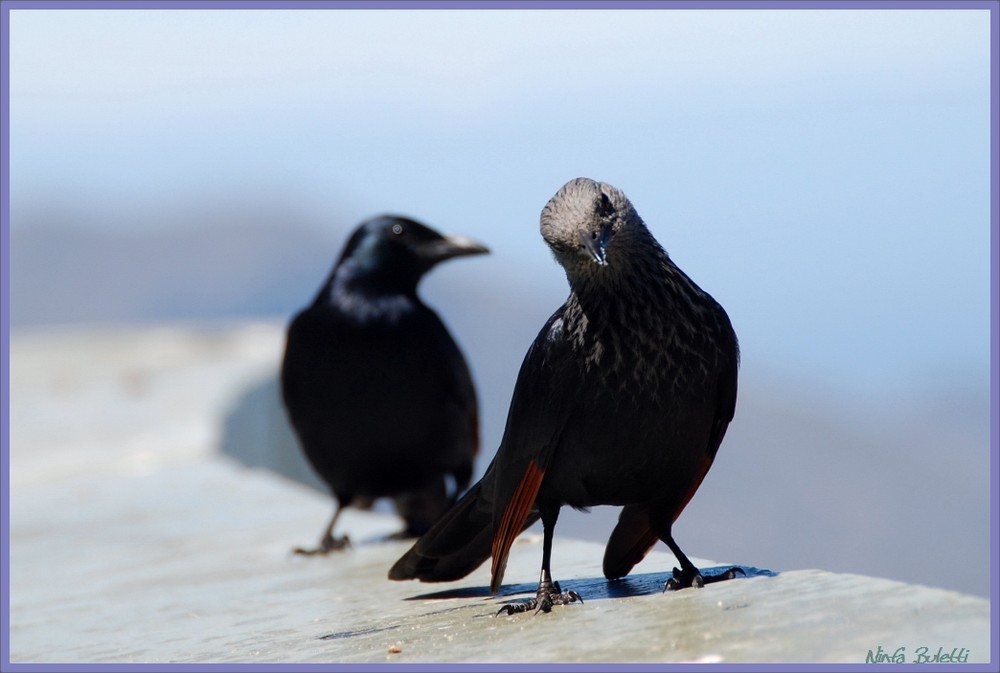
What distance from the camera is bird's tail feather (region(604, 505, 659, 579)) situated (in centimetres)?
336

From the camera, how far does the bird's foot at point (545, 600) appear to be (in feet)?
10.2

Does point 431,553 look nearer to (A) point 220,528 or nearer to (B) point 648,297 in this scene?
(B) point 648,297

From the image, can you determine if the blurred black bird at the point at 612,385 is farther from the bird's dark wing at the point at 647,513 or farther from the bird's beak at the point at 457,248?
the bird's beak at the point at 457,248

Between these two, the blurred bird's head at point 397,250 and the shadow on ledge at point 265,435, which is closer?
the blurred bird's head at point 397,250

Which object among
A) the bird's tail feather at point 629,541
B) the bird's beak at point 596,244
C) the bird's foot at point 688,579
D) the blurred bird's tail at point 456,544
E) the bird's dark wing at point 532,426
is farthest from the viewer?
the blurred bird's tail at point 456,544

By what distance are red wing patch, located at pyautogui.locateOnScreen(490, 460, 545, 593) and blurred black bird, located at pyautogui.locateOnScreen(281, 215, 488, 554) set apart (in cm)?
190

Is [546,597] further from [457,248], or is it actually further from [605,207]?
[457,248]

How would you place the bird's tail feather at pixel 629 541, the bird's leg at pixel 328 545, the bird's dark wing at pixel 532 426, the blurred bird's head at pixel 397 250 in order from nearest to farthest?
the bird's dark wing at pixel 532 426
the bird's tail feather at pixel 629 541
the bird's leg at pixel 328 545
the blurred bird's head at pixel 397 250

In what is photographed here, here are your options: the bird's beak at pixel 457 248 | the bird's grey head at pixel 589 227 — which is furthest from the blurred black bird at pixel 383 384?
the bird's grey head at pixel 589 227

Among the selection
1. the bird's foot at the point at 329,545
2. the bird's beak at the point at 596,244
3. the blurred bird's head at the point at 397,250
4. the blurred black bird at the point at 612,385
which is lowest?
the bird's foot at the point at 329,545

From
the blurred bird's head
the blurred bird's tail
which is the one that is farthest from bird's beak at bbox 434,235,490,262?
the blurred bird's tail

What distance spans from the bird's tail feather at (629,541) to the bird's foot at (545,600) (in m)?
0.25

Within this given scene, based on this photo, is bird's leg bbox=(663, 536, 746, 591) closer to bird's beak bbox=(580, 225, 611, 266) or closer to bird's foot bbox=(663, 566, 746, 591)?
bird's foot bbox=(663, 566, 746, 591)

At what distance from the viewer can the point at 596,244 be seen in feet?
9.75
